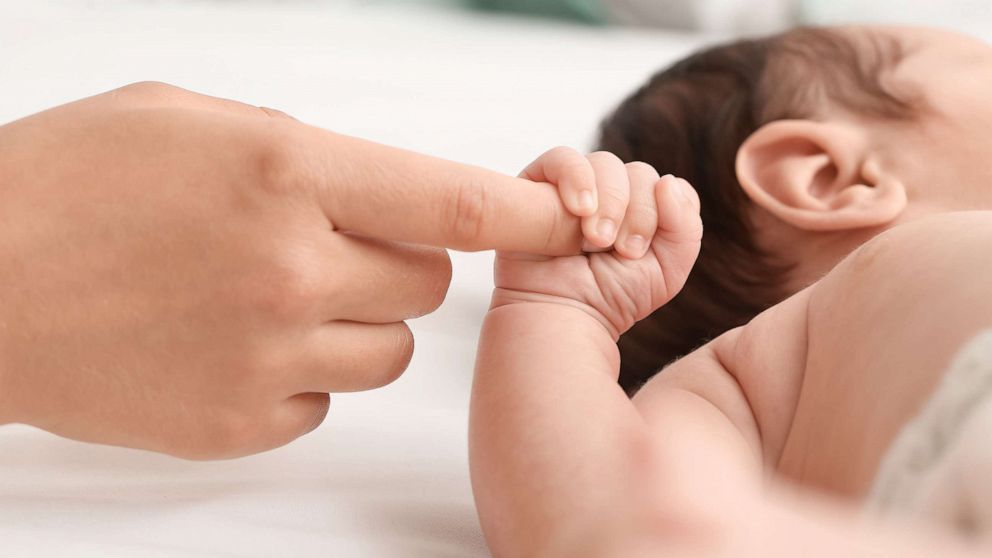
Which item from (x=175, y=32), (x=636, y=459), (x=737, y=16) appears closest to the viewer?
(x=636, y=459)

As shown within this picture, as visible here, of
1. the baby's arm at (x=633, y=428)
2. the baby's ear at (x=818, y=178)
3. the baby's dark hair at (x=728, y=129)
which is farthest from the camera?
the baby's dark hair at (x=728, y=129)

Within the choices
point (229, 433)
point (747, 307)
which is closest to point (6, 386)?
point (229, 433)

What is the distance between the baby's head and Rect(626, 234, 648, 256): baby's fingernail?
0.25m

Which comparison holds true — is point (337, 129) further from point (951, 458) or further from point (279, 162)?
point (951, 458)

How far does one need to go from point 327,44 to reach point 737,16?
0.79 metres

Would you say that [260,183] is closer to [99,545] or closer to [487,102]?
[99,545]

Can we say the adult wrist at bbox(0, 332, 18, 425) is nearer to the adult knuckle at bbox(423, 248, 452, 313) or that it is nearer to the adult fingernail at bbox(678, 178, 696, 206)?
the adult knuckle at bbox(423, 248, 452, 313)

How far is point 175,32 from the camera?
70.8 inches

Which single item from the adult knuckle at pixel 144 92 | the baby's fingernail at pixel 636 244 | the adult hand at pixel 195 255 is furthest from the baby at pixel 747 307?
the adult knuckle at pixel 144 92

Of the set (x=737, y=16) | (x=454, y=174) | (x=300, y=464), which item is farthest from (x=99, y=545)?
(x=737, y=16)

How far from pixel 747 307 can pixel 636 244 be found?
0.35 metres

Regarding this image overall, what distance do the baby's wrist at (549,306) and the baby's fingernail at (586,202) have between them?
3.3 inches

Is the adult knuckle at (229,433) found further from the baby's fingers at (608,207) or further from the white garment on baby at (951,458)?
the white garment on baby at (951,458)

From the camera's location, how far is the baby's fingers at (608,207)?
76 cm
